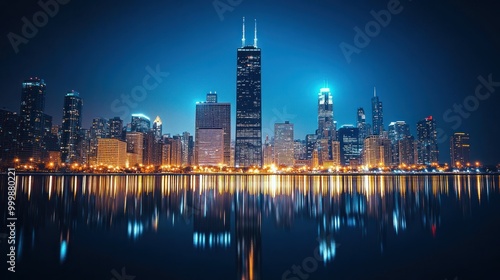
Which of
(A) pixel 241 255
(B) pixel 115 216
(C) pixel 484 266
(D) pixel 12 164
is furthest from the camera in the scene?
(D) pixel 12 164

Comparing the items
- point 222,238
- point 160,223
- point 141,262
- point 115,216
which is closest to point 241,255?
point 222,238

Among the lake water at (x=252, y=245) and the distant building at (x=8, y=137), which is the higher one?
the distant building at (x=8, y=137)

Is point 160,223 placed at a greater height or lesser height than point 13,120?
lesser

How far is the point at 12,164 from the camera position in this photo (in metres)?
181

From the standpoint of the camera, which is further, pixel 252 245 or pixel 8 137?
pixel 8 137

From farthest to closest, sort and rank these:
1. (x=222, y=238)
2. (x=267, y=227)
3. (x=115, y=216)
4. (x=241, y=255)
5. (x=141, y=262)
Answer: (x=115, y=216), (x=267, y=227), (x=222, y=238), (x=241, y=255), (x=141, y=262)

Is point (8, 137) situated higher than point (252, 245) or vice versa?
point (8, 137)

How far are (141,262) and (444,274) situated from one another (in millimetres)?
11673

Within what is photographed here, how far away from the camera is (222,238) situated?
1694cm

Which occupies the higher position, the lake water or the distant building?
the distant building

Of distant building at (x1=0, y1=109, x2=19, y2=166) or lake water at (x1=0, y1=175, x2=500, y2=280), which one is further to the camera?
distant building at (x1=0, y1=109, x2=19, y2=166)

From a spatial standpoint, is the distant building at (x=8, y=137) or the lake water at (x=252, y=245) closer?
the lake water at (x=252, y=245)

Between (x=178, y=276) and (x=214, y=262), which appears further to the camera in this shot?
(x=214, y=262)

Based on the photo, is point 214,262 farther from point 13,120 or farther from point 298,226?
point 13,120
